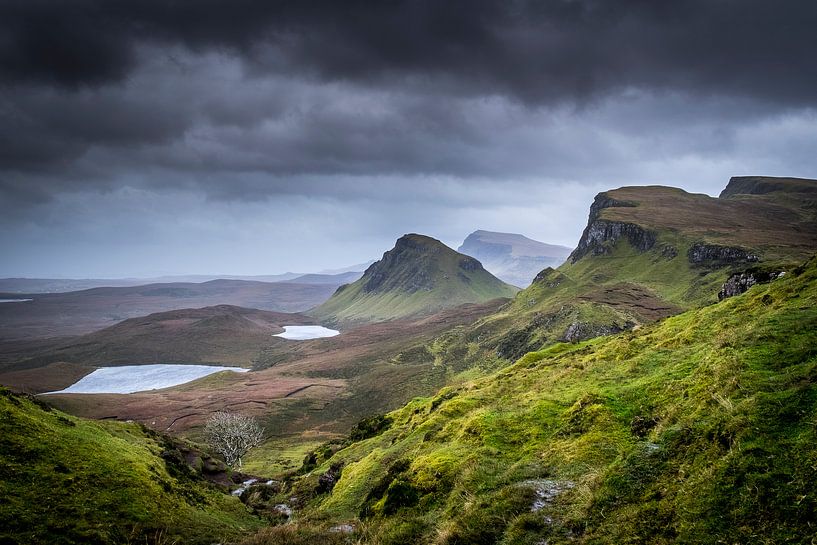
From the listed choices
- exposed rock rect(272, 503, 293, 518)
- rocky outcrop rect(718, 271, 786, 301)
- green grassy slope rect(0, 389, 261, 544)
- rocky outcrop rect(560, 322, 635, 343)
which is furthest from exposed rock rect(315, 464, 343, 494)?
rocky outcrop rect(560, 322, 635, 343)

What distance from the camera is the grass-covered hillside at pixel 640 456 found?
27.2 feet

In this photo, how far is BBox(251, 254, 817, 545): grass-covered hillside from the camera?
27.2 feet

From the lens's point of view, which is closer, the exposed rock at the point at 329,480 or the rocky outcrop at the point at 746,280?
the exposed rock at the point at 329,480

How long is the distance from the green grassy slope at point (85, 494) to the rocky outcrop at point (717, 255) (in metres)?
201

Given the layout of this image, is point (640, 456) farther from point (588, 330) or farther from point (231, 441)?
point (588, 330)

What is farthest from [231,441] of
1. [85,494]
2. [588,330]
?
[588,330]

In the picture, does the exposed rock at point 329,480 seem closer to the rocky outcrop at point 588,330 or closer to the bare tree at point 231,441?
the bare tree at point 231,441

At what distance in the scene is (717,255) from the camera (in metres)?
177

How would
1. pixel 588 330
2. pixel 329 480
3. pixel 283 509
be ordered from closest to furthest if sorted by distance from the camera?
1. pixel 283 509
2. pixel 329 480
3. pixel 588 330

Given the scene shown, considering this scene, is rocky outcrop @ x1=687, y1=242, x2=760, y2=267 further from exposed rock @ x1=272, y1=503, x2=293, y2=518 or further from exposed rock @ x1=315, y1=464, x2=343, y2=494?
exposed rock @ x1=272, y1=503, x2=293, y2=518

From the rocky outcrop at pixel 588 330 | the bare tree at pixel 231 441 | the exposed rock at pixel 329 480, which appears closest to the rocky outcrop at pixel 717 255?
the rocky outcrop at pixel 588 330

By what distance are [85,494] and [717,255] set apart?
721 feet

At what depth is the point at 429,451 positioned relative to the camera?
22.8 metres

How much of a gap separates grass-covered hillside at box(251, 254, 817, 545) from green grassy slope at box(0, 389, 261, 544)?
18.2 ft
